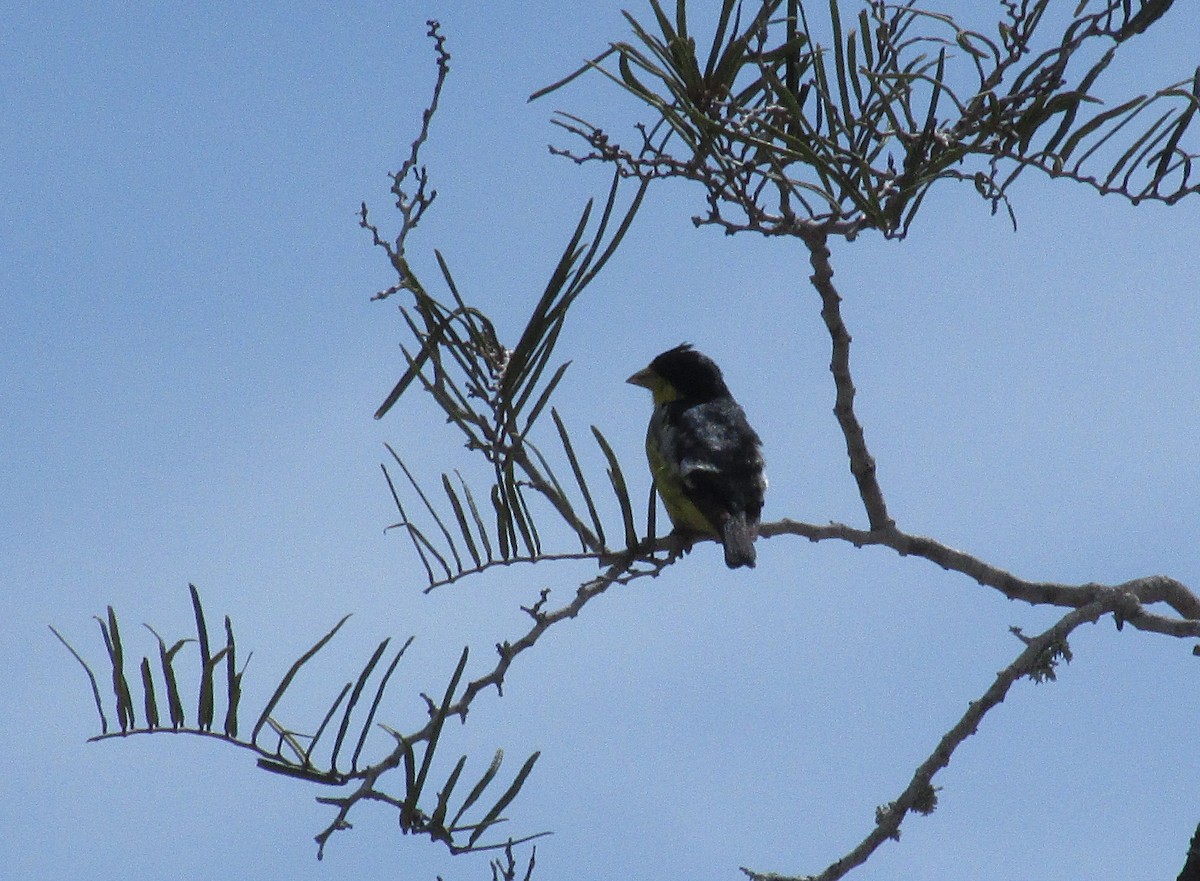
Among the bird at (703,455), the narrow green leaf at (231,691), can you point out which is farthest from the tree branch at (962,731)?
the bird at (703,455)

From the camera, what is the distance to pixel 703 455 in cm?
555

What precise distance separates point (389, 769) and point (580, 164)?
1.24 m

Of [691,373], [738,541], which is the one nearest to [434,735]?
[738,541]

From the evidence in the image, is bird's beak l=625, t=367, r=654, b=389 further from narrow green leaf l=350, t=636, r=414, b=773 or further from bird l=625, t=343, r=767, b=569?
narrow green leaf l=350, t=636, r=414, b=773

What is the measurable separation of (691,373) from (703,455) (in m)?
1.28

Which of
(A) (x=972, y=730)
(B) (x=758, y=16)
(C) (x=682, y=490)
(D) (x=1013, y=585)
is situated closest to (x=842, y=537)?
(D) (x=1013, y=585)

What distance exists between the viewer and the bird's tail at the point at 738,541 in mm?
4832

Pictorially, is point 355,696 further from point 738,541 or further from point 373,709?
point 738,541

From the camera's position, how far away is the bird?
5.04 metres

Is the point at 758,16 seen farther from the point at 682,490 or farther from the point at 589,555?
the point at 682,490

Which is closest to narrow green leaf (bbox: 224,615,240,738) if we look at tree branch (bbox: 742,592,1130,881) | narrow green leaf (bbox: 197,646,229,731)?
narrow green leaf (bbox: 197,646,229,731)

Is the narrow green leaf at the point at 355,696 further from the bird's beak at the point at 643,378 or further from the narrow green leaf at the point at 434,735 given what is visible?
the bird's beak at the point at 643,378

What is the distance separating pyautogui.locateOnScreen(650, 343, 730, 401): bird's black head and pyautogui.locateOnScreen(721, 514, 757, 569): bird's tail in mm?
1739

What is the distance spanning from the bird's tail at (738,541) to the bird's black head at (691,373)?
5.71 ft
